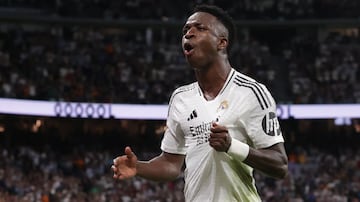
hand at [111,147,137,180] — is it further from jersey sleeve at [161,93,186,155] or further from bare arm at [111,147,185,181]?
jersey sleeve at [161,93,186,155]

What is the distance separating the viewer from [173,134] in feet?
16.4

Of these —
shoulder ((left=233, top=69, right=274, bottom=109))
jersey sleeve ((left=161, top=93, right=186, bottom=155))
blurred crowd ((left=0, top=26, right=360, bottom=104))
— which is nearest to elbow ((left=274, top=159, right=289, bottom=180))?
shoulder ((left=233, top=69, right=274, bottom=109))

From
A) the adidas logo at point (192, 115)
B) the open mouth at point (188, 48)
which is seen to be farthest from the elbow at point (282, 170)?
the open mouth at point (188, 48)

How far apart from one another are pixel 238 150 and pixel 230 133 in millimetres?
251

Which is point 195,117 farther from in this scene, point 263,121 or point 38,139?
point 38,139

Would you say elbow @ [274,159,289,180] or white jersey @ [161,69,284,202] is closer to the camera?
elbow @ [274,159,289,180]

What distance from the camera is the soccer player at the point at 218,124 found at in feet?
14.6

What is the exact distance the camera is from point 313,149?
2828 centimetres

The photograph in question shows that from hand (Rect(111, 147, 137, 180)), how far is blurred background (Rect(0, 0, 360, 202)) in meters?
16.5

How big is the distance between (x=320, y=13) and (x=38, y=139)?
13.4m

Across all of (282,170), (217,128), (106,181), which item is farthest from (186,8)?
(217,128)

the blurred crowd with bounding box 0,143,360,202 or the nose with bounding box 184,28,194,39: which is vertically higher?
the nose with bounding box 184,28,194,39

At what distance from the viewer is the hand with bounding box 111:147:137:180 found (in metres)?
4.56

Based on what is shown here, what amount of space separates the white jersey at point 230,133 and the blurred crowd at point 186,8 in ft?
88.3
